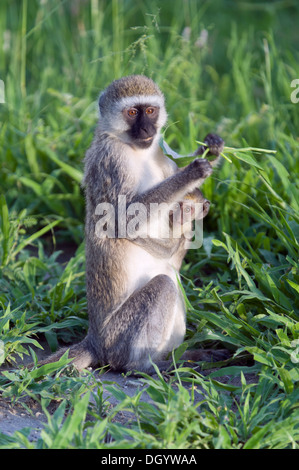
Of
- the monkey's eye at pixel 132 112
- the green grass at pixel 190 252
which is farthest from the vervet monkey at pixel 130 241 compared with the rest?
the green grass at pixel 190 252

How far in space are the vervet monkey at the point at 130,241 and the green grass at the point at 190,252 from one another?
205mm

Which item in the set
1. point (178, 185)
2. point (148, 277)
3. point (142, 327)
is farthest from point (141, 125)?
point (142, 327)

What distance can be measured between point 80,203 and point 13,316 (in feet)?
5.77

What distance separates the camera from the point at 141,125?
4098 mm

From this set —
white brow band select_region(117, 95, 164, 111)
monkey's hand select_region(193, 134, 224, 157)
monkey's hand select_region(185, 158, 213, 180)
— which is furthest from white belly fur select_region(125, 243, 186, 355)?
white brow band select_region(117, 95, 164, 111)

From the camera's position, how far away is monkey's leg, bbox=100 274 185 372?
12.9 ft

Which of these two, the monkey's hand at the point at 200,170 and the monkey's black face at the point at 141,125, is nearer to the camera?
the monkey's hand at the point at 200,170

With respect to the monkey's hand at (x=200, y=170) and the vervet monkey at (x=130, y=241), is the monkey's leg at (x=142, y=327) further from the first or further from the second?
the monkey's hand at (x=200, y=170)

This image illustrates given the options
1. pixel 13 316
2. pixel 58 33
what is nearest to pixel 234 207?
pixel 13 316

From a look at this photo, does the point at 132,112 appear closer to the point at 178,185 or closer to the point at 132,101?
the point at 132,101

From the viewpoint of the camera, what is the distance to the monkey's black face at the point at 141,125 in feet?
13.4

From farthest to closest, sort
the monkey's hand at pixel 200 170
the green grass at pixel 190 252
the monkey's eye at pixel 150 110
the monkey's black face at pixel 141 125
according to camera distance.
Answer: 1. the monkey's eye at pixel 150 110
2. the monkey's black face at pixel 141 125
3. the monkey's hand at pixel 200 170
4. the green grass at pixel 190 252

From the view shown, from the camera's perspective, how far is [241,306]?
13.0 ft
